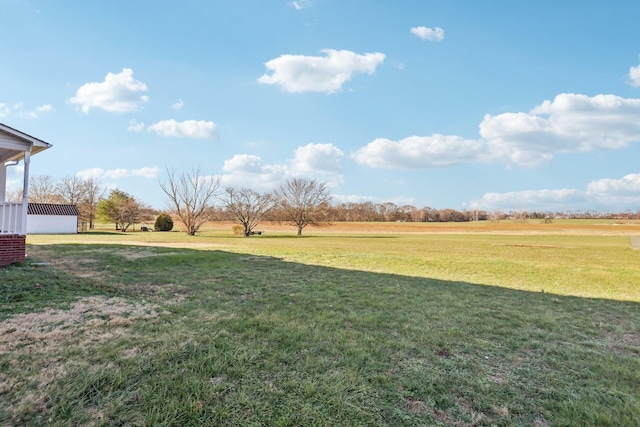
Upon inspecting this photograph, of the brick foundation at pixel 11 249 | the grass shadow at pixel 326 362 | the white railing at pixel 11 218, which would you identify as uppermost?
the white railing at pixel 11 218

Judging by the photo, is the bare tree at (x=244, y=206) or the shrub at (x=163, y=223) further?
the shrub at (x=163, y=223)

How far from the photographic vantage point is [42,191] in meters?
43.2

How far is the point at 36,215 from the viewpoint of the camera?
30.0 meters

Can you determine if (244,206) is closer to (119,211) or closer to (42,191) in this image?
(119,211)

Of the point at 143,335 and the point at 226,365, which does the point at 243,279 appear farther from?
the point at 226,365

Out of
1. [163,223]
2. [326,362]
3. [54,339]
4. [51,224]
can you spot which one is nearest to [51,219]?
[51,224]

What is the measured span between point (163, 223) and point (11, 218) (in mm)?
33450

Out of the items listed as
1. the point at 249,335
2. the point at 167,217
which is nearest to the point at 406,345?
the point at 249,335

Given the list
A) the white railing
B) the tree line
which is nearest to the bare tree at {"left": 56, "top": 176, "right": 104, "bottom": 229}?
the tree line

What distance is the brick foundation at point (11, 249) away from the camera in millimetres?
8258

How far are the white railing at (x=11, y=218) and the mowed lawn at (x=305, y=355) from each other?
1.81 m

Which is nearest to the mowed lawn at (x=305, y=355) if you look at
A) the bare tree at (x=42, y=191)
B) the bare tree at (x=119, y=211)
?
the bare tree at (x=119, y=211)

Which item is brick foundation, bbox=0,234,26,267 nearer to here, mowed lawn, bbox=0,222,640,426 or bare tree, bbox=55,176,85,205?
mowed lawn, bbox=0,222,640,426

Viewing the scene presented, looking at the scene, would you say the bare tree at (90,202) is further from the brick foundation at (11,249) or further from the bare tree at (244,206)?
the brick foundation at (11,249)
